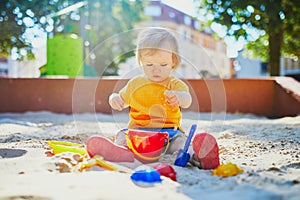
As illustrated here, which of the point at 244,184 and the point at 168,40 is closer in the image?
the point at 244,184

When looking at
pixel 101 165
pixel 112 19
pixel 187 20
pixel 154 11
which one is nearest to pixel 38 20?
pixel 101 165

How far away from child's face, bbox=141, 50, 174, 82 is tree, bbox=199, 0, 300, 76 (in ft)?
10.5

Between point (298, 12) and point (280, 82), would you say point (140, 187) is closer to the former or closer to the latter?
point (280, 82)

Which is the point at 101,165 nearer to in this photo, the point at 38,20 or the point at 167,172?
the point at 167,172

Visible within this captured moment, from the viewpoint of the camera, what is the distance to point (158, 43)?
1850 millimetres

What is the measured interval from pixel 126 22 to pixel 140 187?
1296 cm

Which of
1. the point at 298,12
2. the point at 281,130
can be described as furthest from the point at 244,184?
the point at 298,12

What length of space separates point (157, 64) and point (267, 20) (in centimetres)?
363

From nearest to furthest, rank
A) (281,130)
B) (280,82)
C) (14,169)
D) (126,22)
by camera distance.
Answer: (14,169) → (281,130) → (280,82) → (126,22)

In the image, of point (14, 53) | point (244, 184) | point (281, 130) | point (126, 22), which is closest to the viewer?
point (244, 184)

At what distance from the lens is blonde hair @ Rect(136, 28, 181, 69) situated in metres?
1.85

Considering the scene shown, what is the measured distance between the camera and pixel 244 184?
3.75 ft

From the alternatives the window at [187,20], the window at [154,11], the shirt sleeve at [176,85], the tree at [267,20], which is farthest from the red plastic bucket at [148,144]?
the window at [187,20]

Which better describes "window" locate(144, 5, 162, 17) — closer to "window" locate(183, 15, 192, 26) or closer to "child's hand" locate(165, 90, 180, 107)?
"window" locate(183, 15, 192, 26)
